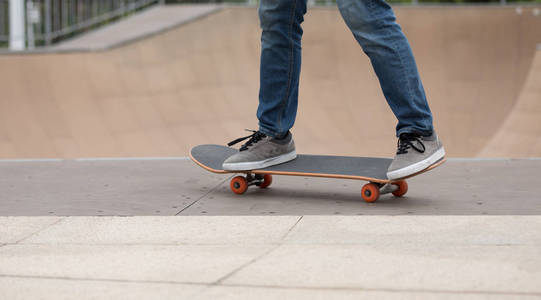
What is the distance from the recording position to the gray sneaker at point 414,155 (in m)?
2.90

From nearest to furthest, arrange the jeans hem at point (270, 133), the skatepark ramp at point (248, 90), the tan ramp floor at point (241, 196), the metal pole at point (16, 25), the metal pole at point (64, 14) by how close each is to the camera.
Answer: the tan ramp floor at point (241, 196)
the jeans hem at point (270, 133)
the skatepark ramp at point (248, 90)
the metal pole at point (16, 25)
the metal pole at point (64, 14)

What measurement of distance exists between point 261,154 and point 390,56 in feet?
2.61

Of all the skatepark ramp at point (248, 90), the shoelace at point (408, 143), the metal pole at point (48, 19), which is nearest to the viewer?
the shoelace at point (408, 143)

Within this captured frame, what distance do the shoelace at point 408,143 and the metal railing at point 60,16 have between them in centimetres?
1207

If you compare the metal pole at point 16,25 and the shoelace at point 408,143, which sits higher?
the shoelace at point 408,143

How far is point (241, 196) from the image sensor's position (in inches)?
128
